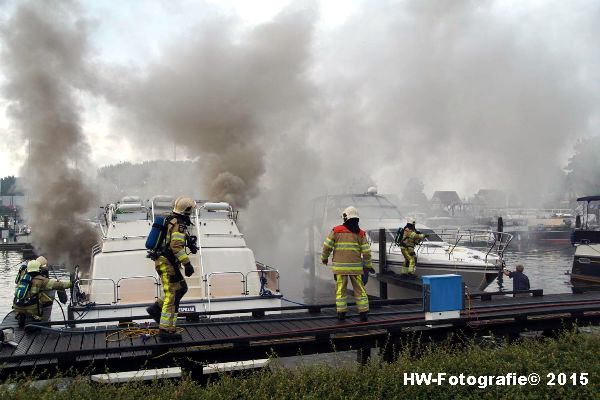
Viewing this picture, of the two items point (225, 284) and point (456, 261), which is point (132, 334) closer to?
point (225, 284)

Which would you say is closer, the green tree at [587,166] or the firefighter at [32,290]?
the firefighter at [32,290]

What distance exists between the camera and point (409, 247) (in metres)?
14.7

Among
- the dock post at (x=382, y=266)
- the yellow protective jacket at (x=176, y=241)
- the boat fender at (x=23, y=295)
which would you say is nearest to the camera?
the yellow protective jacket at (x=176, y=241)

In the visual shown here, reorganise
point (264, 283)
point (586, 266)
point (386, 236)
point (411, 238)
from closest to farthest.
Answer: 1. point (264, 283)
2. point (411, 238)
3. point (386, 236)
4. point (586, 266)

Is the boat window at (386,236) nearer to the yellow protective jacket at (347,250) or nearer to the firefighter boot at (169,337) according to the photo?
the yellow protective jacket at (347,250)

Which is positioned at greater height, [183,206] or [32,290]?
[183,206]

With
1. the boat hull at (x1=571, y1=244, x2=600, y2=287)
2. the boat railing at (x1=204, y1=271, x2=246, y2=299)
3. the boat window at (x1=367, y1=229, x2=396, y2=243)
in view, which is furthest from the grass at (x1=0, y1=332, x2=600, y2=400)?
the boat hull at (x1=571, y1=244, x2=600, y2=287)

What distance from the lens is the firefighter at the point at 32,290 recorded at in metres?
8.38

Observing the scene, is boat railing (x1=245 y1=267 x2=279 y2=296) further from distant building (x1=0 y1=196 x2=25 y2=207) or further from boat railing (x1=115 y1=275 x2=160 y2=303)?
distant building (x1=0 y1=196 x2=25 y2=207)

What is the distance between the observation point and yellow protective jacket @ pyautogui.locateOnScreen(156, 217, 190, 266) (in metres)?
6.81

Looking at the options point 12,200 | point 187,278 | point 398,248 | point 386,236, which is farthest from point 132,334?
point 12,200

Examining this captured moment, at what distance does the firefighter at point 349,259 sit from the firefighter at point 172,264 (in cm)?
231

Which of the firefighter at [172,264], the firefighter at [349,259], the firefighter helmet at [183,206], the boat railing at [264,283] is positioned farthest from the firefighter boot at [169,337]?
the boat railing at [264,283]

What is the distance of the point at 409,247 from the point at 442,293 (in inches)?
270
